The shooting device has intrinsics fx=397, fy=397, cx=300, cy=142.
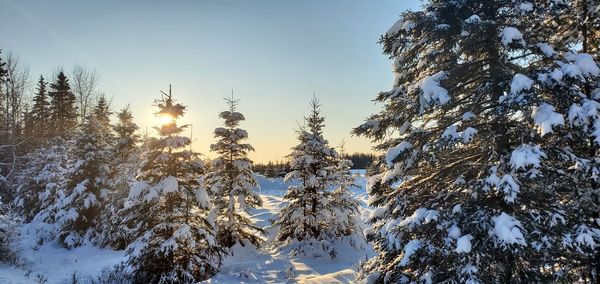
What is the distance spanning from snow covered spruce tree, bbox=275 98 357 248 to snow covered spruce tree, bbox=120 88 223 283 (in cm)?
573

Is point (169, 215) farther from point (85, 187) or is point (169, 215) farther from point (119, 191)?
point (85, 187)

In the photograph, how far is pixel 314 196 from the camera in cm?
1930

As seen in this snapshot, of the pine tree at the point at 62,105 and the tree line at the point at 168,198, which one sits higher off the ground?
the pine tree at the point at 62,105

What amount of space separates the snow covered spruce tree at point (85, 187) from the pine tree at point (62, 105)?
20.3 meters

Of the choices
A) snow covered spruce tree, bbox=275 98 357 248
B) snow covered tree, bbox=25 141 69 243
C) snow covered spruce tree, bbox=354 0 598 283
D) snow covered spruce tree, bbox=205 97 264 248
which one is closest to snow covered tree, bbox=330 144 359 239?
snow covered spruce tree, bbox=275 98 357 248

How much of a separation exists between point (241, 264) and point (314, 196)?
16.0 feet

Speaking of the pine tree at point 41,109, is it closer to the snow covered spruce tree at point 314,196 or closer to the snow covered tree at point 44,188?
the snow covered tree at point 44,188

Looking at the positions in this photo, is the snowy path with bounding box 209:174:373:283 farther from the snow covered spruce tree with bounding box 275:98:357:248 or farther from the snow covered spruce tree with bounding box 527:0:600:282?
the snow covered spruce tree with bounding box 527:0:600:282

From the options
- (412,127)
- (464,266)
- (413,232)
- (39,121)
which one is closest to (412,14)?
(412,127)

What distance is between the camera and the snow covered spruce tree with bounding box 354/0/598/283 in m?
6.91

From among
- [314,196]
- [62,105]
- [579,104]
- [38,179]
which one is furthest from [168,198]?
[62,105]

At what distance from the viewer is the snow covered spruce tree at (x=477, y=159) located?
6.91 meters

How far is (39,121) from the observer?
140 ft

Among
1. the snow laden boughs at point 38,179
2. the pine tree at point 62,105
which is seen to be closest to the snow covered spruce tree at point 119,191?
the snow laden boughs at point 38,179
